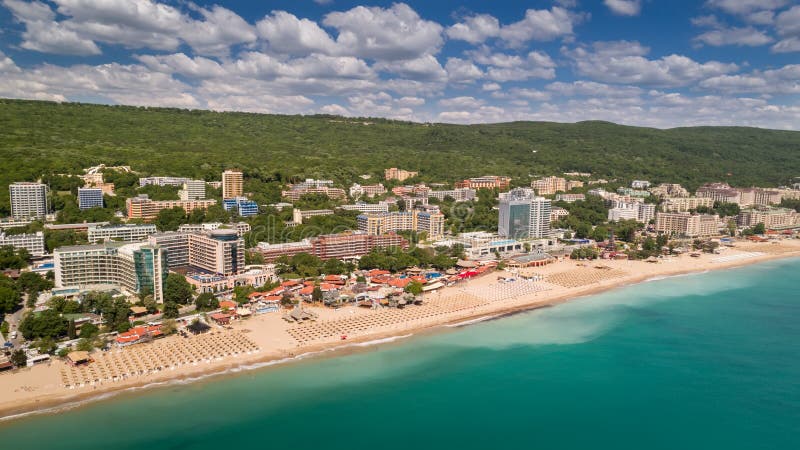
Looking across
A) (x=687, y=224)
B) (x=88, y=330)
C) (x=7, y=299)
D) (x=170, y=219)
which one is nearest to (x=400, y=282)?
(x=88, y=330)

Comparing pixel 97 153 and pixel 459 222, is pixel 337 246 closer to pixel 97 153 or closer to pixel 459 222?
pixel 459 222

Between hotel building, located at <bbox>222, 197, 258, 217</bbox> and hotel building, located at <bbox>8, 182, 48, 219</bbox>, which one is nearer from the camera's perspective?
hotel building, located at <bbox>8, 182, 48, 219</bbox>

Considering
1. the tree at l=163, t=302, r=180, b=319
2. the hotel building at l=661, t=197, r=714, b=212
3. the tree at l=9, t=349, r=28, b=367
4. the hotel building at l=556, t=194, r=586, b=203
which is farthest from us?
the hotel building at l=661, t=197, r=714, b=212

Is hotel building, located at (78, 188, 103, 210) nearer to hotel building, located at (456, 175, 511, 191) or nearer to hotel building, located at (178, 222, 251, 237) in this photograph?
hotel building, located at (178, 222, 251, 237)

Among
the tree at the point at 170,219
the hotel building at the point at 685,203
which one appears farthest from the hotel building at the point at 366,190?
the hotel building at the point at 685,203

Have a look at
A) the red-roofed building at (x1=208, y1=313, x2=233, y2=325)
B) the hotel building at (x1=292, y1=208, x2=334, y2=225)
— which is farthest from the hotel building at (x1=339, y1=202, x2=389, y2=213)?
the red-roofed building at (x1=208, y1=313, x2=233, y2=325)

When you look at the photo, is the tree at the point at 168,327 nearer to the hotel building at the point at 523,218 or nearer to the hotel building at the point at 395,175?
the hotel building at the point at 523,218

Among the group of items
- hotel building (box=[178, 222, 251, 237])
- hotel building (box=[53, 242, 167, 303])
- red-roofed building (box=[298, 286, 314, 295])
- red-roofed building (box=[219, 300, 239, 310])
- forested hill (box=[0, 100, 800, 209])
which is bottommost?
red-roofed building (box=[219, 300, 239, 310])
